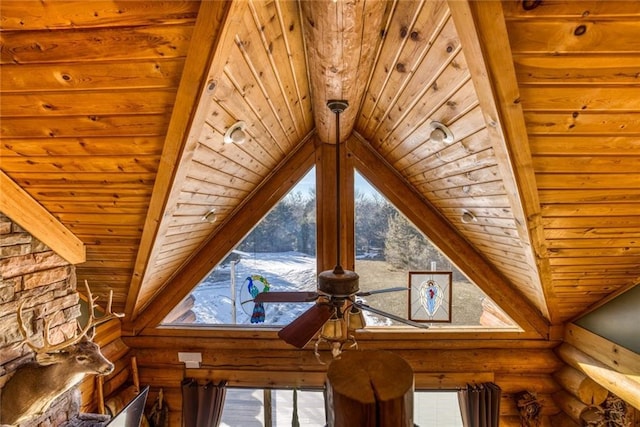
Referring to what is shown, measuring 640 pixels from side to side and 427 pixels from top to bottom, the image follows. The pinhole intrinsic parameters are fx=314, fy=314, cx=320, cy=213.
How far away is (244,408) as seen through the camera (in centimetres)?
382

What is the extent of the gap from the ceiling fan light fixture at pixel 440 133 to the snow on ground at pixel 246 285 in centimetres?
198

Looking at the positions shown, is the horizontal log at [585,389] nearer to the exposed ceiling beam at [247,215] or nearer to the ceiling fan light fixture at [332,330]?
the ceiling fan light fixture at [332,330]

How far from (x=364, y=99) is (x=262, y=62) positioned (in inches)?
39.8

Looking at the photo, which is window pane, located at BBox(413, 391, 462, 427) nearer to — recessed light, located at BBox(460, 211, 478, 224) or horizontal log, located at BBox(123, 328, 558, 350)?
horizontal log, located at BBox(123, 328, 558, 350)

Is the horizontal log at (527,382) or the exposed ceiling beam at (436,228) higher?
the exposed ceiling beam at (436,228)

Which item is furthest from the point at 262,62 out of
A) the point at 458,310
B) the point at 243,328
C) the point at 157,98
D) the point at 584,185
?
the point at 458,310

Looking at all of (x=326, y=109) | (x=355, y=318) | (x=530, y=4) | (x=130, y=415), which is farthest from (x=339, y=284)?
(x=130, y=415)

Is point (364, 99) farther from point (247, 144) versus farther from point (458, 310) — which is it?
point (458, 310)

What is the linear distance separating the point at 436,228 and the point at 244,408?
10.3ft

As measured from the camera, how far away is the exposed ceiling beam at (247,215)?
3.41 metres

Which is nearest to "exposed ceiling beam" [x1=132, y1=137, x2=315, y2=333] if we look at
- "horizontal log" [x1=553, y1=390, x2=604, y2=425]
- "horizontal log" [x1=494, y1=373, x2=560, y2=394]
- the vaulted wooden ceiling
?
the vaulted wooden ceiling

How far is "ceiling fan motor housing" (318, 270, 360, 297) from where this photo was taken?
1684mm

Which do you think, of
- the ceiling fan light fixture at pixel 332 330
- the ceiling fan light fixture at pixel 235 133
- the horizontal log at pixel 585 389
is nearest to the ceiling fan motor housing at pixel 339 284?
the ceiling fan light fixture at pixel 332 330

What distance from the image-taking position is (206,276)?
348 cm
